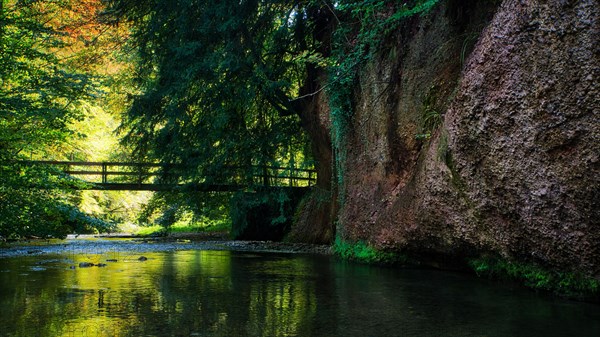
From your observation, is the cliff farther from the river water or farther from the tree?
the tree

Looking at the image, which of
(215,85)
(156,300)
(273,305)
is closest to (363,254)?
(273,305)

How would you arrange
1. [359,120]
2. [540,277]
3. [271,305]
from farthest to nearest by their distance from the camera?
[359,120] → [540,277] → [271,305]

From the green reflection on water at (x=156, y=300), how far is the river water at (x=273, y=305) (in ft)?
0.03

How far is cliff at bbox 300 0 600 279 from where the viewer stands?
6.28 meters

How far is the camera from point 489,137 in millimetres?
7594

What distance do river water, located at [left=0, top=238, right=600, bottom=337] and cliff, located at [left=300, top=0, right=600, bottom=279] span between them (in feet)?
2.43

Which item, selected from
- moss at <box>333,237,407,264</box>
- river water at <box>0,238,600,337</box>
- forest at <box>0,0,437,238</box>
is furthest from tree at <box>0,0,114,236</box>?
moss at <box>333,237,407,264</box>

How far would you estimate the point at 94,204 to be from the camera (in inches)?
1024

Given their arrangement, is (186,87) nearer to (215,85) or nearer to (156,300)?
(215,85)

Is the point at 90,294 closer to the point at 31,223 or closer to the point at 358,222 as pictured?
the point at 358,222

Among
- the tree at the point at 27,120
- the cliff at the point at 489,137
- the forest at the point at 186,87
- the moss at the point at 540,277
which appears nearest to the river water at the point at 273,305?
the moss at the point at 540,277

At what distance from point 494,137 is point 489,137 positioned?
0.10 meters

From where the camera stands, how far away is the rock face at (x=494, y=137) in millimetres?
6266

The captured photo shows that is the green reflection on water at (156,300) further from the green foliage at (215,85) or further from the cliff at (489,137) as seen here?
the green foliage at (215,85)
